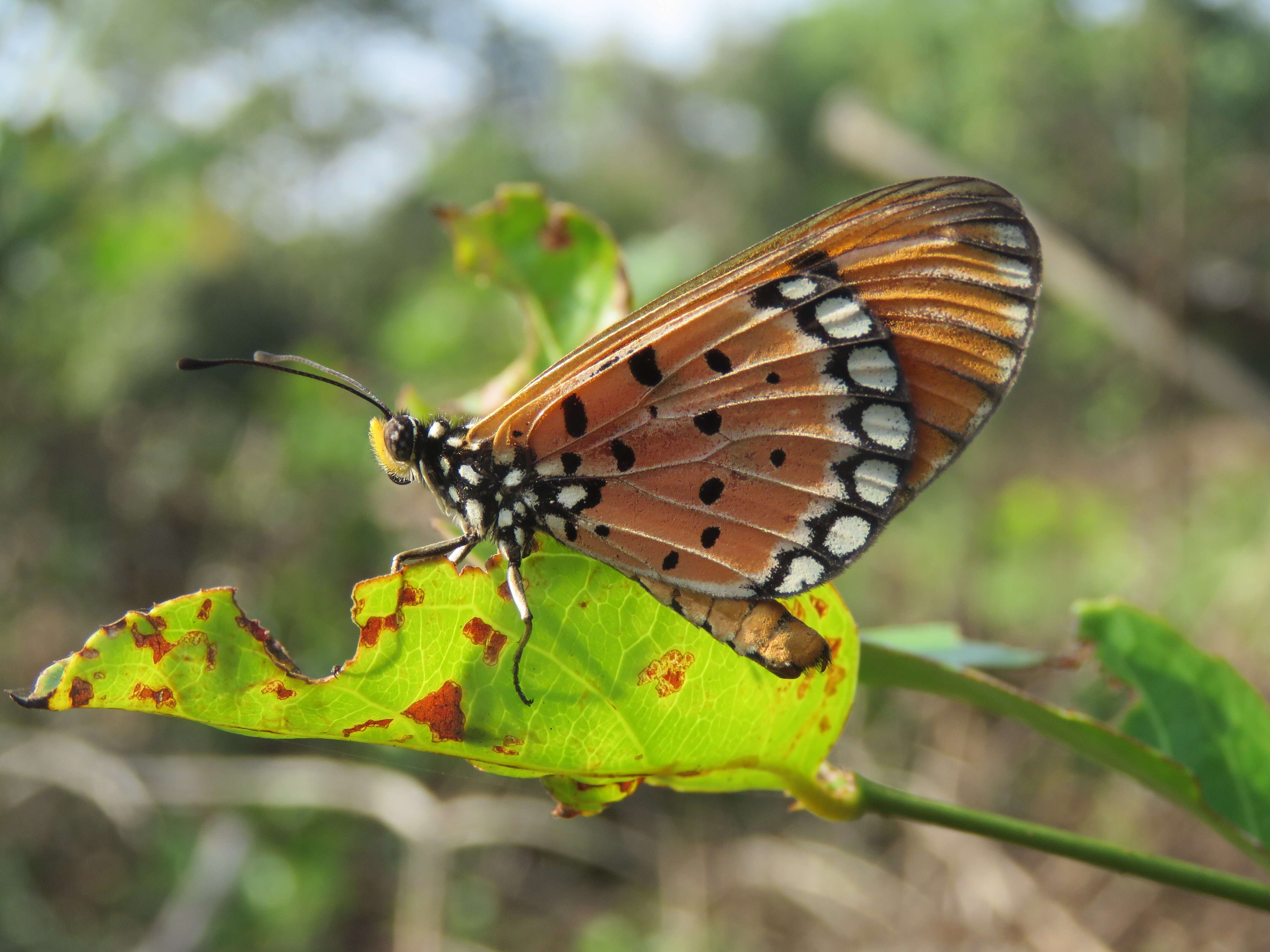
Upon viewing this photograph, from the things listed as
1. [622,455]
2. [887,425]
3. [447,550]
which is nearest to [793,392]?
[887,425]

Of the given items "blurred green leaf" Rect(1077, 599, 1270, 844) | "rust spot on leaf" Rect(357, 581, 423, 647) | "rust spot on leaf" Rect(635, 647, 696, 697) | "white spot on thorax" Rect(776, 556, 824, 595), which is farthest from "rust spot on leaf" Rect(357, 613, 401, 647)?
"blurred green leaf" Rect(1077, 599, 1270, 844)

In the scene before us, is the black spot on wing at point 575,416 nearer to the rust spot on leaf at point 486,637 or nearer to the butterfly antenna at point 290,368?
the butterfly antenna at point 290,368

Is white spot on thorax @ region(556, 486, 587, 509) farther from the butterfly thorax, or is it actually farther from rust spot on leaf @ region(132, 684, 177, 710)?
rust spot on leaf @ region(132, 684, 177, 710)

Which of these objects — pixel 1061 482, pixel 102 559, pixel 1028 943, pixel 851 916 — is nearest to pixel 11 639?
pixel 102 559

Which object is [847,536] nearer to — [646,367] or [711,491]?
[711,491]

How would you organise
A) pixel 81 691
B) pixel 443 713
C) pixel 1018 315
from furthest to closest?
pixel 1018 315
pixel 443 713
pixel 81 691

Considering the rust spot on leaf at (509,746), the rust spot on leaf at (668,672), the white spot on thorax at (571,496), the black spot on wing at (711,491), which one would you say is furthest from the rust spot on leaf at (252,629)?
the black spot on wing at (711,491)
